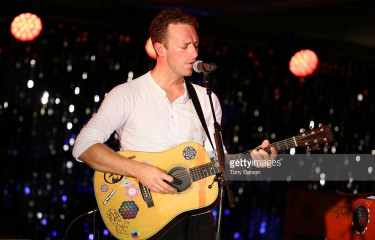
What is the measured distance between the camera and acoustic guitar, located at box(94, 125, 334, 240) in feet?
10.1

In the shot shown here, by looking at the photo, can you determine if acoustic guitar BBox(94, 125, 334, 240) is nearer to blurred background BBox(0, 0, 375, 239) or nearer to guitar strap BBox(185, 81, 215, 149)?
guitar strap BBox(185, 81, 215, 149)

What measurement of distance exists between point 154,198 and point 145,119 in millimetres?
463

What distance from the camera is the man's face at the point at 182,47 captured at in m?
3.17

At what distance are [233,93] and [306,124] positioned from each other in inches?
51.0

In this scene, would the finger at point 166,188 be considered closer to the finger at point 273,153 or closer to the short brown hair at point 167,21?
the finger at point 273,153

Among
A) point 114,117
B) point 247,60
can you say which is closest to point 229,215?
point 247,60

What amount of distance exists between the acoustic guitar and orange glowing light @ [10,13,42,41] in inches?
175

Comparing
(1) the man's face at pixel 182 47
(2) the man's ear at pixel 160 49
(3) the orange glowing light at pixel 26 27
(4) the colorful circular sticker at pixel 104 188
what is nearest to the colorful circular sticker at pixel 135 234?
(4) the colorful circular sticker at pixel 104 188

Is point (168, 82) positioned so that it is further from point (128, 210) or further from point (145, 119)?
point (128, 210)

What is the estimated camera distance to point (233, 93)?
8.63m

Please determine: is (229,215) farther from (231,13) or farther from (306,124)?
(231,13)

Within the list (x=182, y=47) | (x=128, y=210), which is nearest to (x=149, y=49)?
(x=182, y=47)

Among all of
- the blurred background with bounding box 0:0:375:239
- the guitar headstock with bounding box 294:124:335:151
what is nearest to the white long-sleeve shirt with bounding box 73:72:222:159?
the guitar headstock with bounding box 294:124:335:151

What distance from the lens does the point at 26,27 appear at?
7.07 metres
